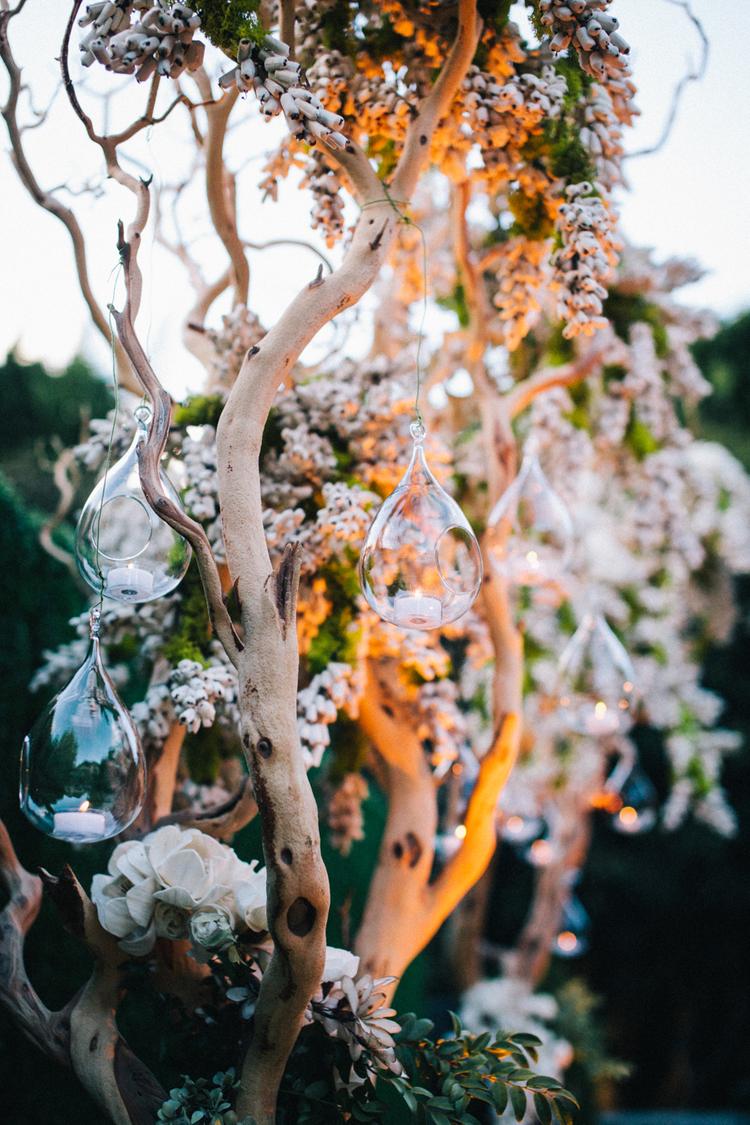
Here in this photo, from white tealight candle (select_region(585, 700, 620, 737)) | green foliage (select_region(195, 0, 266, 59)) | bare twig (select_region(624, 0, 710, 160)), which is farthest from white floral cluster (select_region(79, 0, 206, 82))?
white tealight candle (select_region(585, 700, 620, 737))

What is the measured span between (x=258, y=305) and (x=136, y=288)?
715 millimetres

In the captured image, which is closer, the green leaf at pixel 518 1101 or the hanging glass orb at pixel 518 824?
the green leaf at pixel 518 1101

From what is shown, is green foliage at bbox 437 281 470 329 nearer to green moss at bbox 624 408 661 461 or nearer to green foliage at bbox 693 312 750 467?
green moss at bbox 624 408 661 461

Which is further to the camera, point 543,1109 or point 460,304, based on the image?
→ point 460,304

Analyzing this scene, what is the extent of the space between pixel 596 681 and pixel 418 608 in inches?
35.3

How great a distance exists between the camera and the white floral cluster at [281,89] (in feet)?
3.63

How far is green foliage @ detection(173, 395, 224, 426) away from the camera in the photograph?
1.76 metres

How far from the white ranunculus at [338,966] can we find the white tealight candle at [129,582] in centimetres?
61

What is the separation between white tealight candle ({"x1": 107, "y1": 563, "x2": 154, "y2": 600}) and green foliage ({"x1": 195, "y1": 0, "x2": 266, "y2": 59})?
0.72 m

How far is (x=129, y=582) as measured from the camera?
4.31 ft

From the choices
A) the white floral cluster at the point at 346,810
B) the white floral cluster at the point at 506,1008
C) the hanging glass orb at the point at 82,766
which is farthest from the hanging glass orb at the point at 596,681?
the white floral cluster at the point at 506,1008

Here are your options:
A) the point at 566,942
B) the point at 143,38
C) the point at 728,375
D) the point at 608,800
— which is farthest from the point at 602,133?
the point at 728,375

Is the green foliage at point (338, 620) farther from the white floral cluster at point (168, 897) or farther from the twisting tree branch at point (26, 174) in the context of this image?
the twisting tree branch at point (26, 174)

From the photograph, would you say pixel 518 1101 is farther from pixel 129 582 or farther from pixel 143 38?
pixel 143 38
